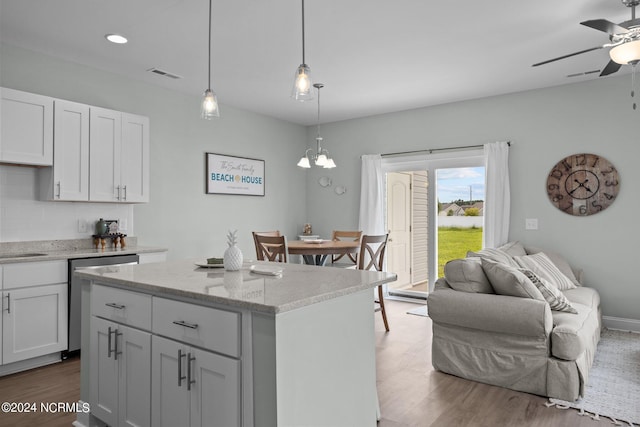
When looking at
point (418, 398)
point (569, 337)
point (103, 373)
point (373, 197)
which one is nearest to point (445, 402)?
point (418, 398)

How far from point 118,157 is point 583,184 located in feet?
15.6

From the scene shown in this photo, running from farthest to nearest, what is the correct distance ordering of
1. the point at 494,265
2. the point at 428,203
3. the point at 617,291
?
the point at 428,203, the point at 617,291, the point at 494,265

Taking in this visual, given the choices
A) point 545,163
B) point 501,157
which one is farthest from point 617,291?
point 501,157

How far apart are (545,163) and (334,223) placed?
294 cm

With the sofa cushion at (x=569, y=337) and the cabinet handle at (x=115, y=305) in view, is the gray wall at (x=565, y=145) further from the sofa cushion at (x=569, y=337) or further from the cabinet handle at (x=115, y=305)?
the cabinet handle at (x=115, y=305)

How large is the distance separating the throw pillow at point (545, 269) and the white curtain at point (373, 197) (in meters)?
2.19

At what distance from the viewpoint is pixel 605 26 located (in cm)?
246

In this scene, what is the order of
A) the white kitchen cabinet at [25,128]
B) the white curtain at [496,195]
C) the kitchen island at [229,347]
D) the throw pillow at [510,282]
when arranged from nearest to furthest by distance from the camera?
the kitchen island at [229,347] → the throw pillow at [510,282] → the white kitchen cabinet at [25,128] → the white curtain at [496,195]

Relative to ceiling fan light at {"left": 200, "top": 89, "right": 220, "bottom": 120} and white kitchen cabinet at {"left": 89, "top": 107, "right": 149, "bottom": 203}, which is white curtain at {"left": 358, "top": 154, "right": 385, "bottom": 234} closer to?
white kitchen cabinet at {"left": 89, "top": 107, "right": 149, "bottom": 203}

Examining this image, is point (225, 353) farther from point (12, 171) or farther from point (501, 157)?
point (501, 157)

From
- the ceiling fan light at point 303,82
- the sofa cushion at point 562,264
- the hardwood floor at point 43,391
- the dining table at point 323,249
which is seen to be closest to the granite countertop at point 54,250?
the hardwood floor at point 43,391

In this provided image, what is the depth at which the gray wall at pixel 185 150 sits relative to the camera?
3.75 metres

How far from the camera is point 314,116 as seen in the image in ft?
19.6

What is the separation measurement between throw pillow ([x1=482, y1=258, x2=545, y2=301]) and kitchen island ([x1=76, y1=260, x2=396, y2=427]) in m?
1.26
